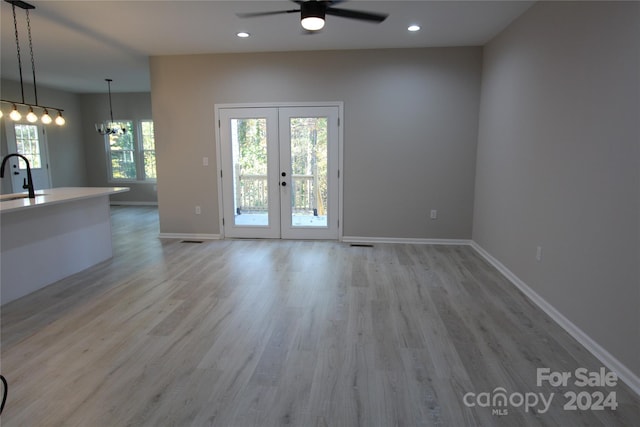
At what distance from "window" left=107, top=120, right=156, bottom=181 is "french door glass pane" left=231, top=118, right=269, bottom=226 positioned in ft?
14.4

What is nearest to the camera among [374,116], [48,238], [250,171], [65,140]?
[48,238]

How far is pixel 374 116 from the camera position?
5.11 meters

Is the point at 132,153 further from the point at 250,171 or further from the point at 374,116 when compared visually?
the point at 374,116

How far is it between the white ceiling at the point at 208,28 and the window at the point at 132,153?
3.10 meters

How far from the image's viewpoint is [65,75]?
21.9 ft

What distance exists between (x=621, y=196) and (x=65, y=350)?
12.3 feet

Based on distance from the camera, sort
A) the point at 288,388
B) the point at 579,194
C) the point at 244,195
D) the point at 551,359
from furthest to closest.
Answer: the point at 244,195
the point at 579,194
the point at 551,359
the point at 288,388

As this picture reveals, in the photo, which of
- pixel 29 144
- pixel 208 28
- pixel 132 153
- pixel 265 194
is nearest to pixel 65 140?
pixel 29 144

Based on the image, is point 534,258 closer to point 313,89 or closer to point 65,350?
point 313,89

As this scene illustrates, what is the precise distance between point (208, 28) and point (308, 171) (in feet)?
7.34

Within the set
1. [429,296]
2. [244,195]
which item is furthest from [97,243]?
[429,296]

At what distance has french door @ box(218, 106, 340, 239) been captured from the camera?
5.26m

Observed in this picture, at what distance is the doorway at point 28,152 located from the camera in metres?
7.23

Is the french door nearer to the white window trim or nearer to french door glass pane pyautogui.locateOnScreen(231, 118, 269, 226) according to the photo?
french door glass pane pyautogui.locateOnScreen(231, 118, 269, 226)
